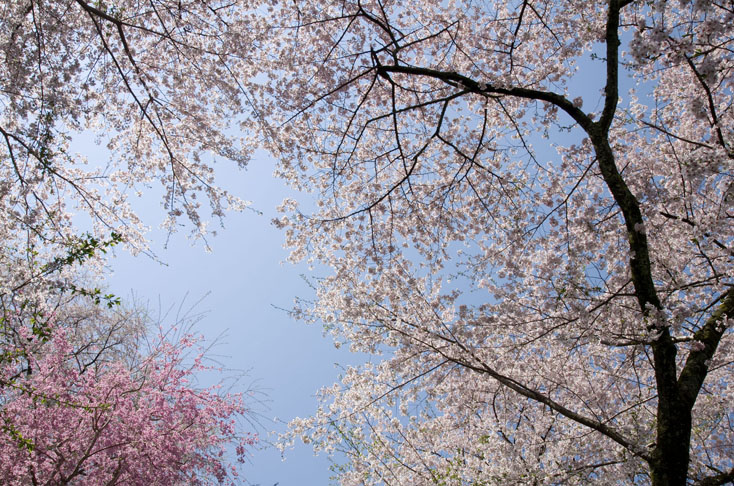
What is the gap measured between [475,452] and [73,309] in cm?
1172

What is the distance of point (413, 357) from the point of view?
7.38 m

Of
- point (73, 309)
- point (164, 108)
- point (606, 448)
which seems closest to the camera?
point (606, 448)

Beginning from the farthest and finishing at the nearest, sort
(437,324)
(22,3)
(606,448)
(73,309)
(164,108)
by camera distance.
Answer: (73,309) < (437,324) < (164,108) < (606,448) < (22,3)

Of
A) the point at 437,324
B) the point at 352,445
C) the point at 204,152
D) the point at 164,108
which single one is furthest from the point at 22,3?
the point at 352,445

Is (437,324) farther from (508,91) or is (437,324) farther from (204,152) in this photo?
(204,152)

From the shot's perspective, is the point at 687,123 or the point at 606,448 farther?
the point at 687,123

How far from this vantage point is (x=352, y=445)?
28.2 feet

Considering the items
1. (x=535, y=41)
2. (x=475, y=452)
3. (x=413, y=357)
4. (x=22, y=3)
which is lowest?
(x=475, y=452)

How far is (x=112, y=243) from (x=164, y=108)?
342 cm

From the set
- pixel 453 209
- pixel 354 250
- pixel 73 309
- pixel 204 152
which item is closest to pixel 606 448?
pixel 453 209

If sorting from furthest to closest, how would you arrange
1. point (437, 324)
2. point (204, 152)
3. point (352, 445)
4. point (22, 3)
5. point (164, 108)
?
1. point (352, 445)
2. point (204, 152)
3. point (437, 324)
4. point (164, 108)
5. point (22, 3)

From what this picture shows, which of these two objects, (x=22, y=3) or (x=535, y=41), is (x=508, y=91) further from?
(x=22, y=3)

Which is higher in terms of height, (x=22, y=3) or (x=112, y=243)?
(x=22, y=3)

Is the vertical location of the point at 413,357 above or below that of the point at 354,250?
below
